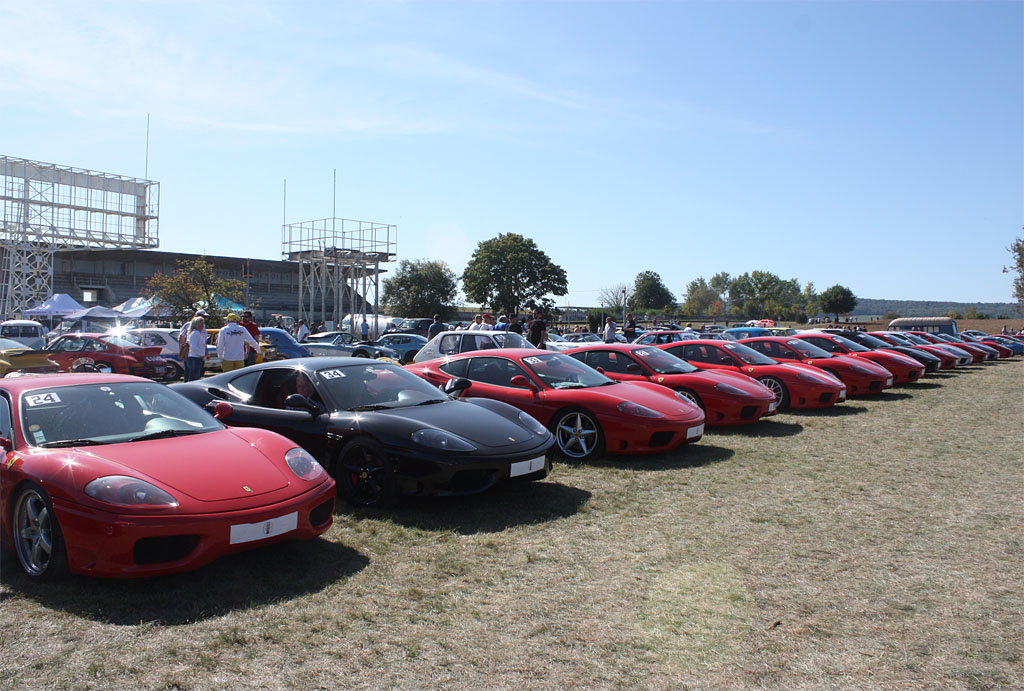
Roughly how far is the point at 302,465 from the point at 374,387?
181cm

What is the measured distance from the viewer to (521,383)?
26.8ft

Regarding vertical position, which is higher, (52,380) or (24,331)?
(52,380)

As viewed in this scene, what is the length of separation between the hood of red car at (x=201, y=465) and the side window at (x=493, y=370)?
13.1 feet

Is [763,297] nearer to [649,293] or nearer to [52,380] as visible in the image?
[649,293]

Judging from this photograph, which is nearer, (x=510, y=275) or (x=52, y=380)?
(x=52, y=380)

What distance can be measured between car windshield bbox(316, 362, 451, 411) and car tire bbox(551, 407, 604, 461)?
66.7 inches

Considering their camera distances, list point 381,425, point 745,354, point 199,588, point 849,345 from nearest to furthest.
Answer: point 199,588
point 381,425
point 745,354
point 849,345

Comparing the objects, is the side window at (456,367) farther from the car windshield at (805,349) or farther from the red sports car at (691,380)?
the car windshield at (805,349)

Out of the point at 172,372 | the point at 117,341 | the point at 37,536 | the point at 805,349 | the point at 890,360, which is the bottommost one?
the point at 172,372

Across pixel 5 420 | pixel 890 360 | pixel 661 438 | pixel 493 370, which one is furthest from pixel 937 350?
pixel 5 420

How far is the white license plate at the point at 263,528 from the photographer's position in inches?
156

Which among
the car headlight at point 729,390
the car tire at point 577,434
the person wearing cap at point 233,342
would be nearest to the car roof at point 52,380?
the car tire at point 577,434

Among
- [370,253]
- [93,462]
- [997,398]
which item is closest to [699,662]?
[93,462]

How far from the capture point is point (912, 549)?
4.79 meters
